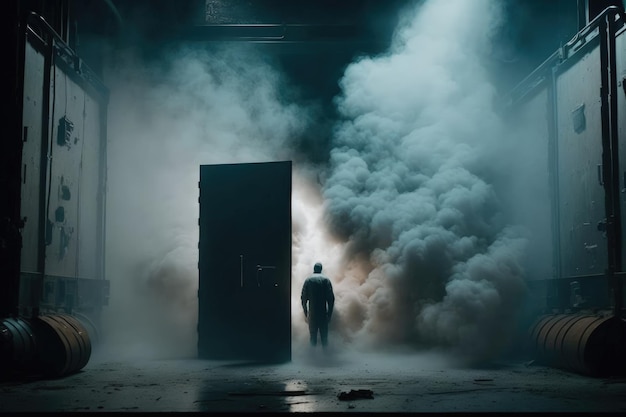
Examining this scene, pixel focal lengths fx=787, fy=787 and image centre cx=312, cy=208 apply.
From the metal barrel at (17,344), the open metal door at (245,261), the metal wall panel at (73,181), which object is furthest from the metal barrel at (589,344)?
the metal wall panel at (73,181)

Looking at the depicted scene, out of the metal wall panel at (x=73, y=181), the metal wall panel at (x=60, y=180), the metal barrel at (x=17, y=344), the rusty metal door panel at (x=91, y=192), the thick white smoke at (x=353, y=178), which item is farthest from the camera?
the thick white smoke at (x=353, y=178)

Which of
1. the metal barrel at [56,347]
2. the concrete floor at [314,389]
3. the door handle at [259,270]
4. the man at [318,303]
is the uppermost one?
the door handle at [259,270]

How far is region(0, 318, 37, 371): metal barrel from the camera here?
1054 centimetres

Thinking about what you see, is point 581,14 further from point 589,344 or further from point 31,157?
point 31,157

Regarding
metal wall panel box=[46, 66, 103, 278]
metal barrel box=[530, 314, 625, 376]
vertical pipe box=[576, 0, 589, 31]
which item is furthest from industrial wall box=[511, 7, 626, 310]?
metal wall panel box=[46, 66, 103, 278]

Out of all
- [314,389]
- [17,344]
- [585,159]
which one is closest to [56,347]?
[17,344]

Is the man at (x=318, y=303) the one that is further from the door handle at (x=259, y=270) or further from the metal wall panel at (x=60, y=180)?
the metal wall panel at (x=60, y=180)

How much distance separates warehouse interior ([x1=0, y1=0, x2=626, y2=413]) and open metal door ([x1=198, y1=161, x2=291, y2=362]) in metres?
0.04

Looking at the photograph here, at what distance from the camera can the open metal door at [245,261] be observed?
15.1m

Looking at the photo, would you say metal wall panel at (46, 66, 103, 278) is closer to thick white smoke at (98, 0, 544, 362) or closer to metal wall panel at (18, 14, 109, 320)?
metal wall panel at (18, 14, 109, 320)

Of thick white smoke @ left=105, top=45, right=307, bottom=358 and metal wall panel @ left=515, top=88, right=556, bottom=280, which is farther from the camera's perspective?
thick white smoke @ left=105, top=45, right=307, bottom=358

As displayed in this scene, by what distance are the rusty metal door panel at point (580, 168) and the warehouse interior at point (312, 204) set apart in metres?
0.06

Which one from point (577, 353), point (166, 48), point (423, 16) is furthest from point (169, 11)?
point (577, 353)

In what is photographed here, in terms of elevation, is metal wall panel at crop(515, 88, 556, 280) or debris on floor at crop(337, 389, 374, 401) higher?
metal wall panel at crop(515, 88, 556, 280)
